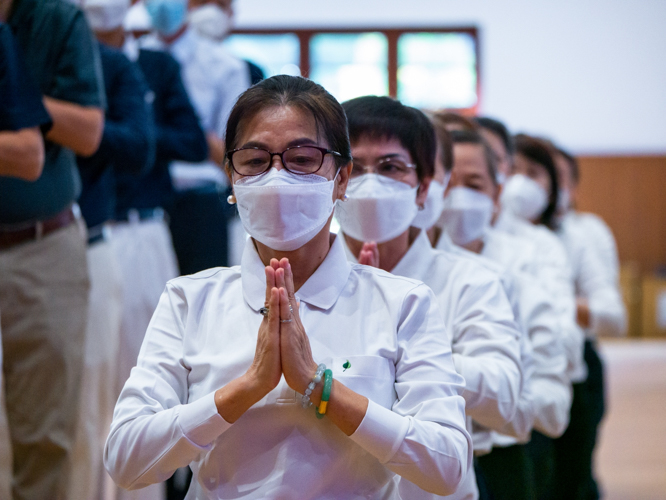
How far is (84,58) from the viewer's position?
2.64 meters

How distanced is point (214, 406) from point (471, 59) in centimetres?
1056

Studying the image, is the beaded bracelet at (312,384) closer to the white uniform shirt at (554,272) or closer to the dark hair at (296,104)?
the dark hair at (296,104)

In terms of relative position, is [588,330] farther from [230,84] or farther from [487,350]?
[487,350]

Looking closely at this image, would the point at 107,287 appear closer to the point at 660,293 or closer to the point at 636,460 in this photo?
the point at 636,460

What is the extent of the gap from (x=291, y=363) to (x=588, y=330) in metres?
3.38

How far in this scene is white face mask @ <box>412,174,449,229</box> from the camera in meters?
2.50

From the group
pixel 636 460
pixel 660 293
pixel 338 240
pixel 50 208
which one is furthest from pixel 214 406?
pixel 660 293

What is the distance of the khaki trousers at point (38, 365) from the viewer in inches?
99.0

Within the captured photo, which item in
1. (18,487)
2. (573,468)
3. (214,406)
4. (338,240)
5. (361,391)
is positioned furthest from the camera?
(573,468)

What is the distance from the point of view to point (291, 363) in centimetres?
150

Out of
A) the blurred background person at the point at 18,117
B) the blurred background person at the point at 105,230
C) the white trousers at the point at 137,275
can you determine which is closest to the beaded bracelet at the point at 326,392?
the blurred background person at the point at 18,117

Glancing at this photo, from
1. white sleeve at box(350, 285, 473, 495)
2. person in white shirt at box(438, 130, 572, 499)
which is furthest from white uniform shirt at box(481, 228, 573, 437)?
white sleeve at box(350, 285, 473, 495)

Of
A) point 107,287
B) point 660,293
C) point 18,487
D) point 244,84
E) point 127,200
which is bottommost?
point 660,293

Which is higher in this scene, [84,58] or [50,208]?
[84,58]
